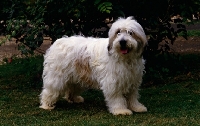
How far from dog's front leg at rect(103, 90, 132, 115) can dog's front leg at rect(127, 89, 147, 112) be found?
0.59 feet

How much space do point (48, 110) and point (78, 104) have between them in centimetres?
71

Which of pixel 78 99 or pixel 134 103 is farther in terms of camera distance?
pixel 78 99

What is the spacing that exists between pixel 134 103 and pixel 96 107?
0.78 m

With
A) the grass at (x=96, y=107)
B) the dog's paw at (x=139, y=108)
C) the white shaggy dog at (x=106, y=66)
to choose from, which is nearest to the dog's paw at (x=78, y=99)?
the grass at (x=96, y=107)

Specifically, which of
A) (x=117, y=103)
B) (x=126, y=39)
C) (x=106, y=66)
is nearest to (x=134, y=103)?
(x=117, y=103)

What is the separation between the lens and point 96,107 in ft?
26.1

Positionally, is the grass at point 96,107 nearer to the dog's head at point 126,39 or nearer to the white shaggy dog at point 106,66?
the white shaggy dog at point 106,66


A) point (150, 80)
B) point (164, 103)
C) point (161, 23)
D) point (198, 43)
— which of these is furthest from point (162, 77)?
point (198, 43)

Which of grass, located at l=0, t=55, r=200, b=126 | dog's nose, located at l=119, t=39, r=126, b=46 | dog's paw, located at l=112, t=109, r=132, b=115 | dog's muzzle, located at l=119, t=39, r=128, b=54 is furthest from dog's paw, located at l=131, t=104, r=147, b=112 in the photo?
dog's nose, located at l=119, t=39, r=126, b=46

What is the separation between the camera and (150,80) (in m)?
9.98

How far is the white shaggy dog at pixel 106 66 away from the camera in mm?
6922

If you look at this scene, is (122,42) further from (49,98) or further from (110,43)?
(49,98)

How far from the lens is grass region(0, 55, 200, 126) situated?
267 inches

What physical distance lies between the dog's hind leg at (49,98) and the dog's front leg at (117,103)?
0.98 m
